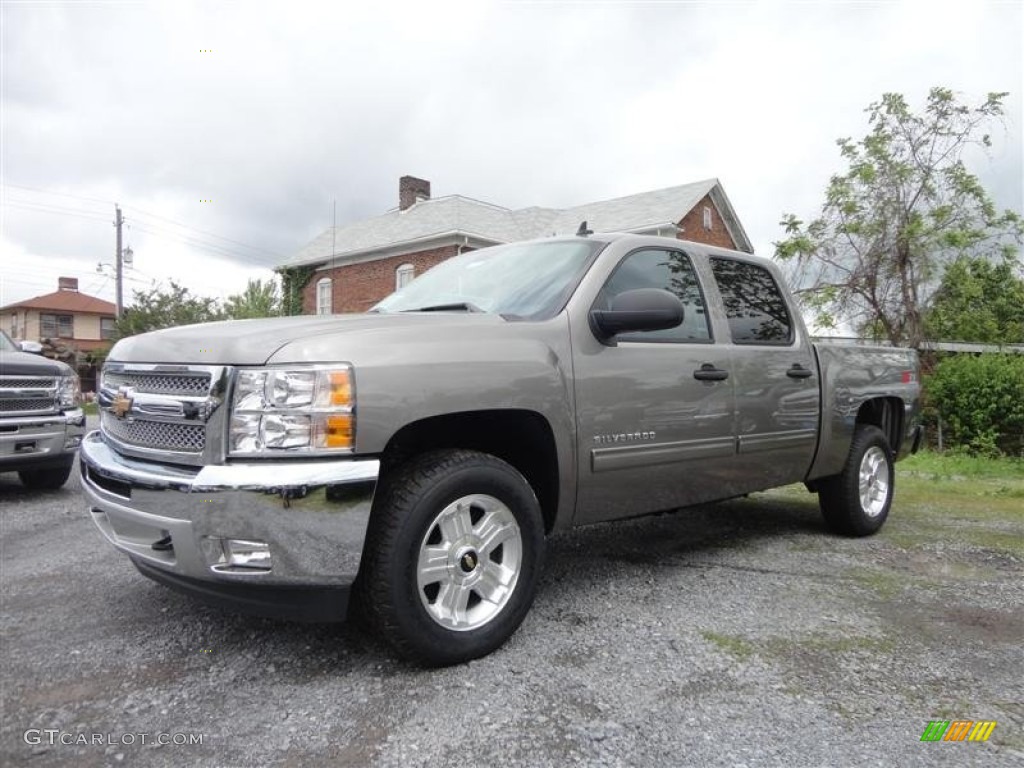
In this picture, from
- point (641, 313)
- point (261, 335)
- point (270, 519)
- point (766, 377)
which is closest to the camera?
point (270, 519)

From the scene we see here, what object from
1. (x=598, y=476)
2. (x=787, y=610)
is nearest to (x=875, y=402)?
(x=787, y=610)

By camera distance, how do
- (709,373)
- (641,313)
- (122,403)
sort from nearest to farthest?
(122,403), (641,313), (709,373)

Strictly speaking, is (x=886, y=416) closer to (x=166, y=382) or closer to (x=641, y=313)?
(x=641, y=313)

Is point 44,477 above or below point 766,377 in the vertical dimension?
below

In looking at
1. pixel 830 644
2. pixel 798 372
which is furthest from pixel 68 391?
pixel 830 644

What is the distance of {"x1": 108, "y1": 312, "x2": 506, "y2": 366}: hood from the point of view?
105 inches

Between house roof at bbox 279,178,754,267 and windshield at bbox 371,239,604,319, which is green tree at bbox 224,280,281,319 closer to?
house roof at bbox 279,178,754,267

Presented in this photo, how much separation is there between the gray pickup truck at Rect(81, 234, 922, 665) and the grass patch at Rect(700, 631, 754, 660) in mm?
704

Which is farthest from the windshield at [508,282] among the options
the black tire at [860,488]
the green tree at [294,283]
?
the green tree at [294,283]

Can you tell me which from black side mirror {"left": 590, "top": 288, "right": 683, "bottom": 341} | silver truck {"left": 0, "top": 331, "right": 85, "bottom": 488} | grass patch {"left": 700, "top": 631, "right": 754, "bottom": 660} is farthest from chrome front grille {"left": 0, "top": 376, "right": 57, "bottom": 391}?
grass patch {"left": 700, "top": 631, "right": 754, "bottom": 660}

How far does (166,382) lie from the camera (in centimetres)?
290

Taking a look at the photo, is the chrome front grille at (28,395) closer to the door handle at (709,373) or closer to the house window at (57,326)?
the door handle at (709,373)

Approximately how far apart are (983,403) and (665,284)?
13364 millimetres

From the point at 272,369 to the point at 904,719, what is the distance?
96.9 inches
